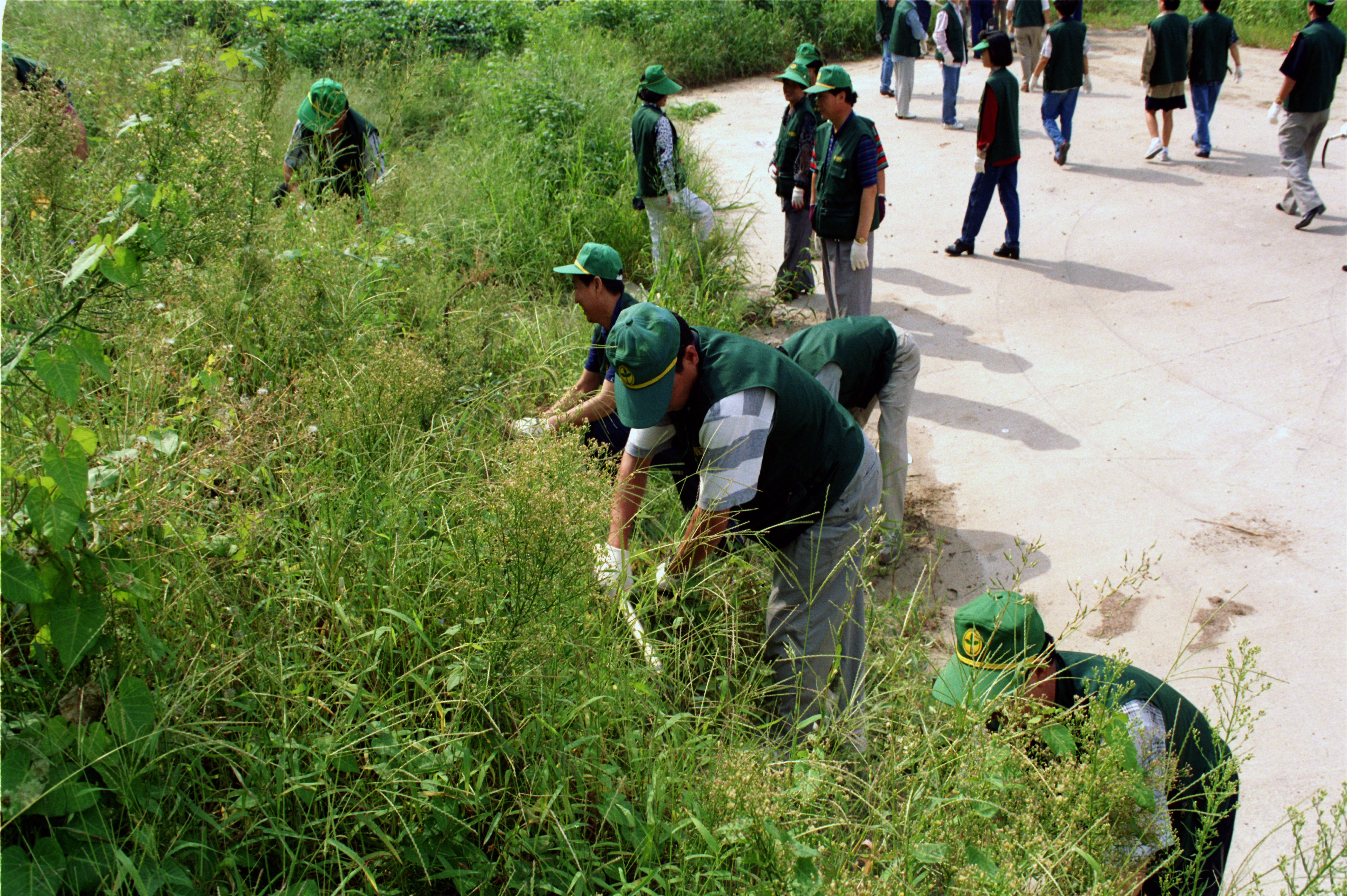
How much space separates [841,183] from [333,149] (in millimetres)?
3148

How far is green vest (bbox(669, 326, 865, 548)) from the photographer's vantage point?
3.02 metres

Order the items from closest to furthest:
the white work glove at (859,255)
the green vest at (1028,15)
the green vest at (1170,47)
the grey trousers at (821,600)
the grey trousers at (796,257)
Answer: the grey trousers at (821,600)
the white work glove at (859,255)
the grey trousers at (796,257)
the green vest at (1170,47)
the green vest at (1028,15)

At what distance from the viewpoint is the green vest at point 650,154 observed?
640 cm

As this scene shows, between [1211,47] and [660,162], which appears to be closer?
[660,162]

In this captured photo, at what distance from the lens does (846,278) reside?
609cm

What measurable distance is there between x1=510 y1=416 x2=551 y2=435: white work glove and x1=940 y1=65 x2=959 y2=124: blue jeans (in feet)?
29.8

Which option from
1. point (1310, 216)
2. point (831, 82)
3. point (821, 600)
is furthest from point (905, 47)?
point (821, 600)

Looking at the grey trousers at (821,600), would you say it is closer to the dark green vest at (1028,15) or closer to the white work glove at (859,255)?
the white work glove at (859,255)

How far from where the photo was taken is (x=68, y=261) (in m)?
2.84

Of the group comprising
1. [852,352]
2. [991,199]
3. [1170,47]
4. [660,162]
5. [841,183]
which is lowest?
[852,352]

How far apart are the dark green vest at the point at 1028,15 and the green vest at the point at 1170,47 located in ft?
9.67

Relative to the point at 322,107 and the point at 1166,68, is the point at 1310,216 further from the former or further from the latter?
the point at 322,107

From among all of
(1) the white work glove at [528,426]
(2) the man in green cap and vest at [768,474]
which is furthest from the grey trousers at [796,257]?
(2) the man in green cap and vest at [768,474]

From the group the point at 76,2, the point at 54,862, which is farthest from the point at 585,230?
the point at 76,2
